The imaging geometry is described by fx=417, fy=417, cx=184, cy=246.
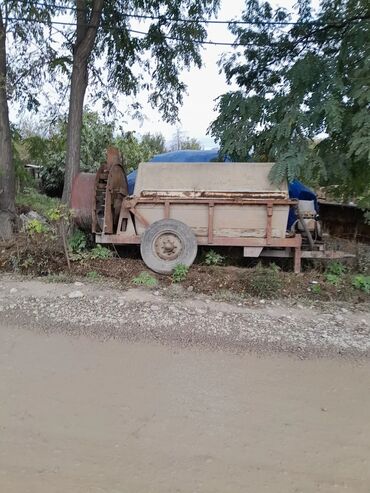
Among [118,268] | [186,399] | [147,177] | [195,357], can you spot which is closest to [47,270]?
[118,268]

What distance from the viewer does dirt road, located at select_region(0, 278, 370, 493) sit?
257 cm

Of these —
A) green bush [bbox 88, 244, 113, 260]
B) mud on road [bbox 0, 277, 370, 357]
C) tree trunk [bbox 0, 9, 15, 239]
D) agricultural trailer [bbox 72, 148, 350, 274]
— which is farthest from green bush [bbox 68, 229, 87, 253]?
tree trunk [bbox 0, 9, 15, 239]

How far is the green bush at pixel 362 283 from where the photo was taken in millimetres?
6112

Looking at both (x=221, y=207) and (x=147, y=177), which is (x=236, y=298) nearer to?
(x=221, y=207)

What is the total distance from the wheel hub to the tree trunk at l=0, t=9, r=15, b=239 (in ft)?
11.6

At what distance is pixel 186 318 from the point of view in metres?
5.10

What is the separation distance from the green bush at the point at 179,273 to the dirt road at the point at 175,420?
6.80 ft

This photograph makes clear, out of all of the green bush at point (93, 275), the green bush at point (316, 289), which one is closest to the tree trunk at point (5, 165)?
the green bush at point (93, 275)

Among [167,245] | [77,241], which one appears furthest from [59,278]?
[167,245]

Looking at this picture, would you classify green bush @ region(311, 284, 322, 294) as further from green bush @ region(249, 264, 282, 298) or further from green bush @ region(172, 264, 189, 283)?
green bush @ region(172, 264, 189, 283)

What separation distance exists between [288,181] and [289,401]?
4192mm

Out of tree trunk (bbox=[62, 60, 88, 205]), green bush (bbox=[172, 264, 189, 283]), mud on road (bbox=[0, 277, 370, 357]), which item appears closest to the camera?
mud on road (bbox=[0, 277, 370, 357])

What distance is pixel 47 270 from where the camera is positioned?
6750mm

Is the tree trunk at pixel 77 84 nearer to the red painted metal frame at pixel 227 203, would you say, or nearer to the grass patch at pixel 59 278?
the red painted metal frame at pixel 227 203
